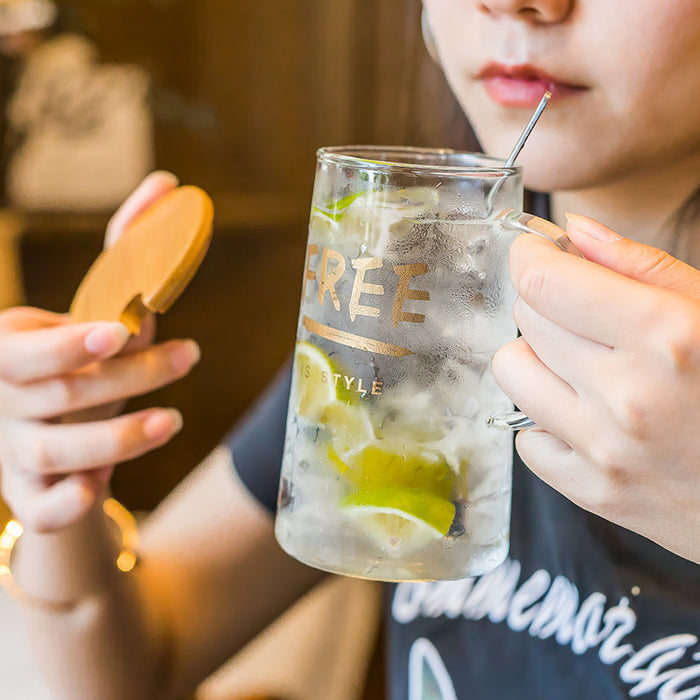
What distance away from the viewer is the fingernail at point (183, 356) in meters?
0.99

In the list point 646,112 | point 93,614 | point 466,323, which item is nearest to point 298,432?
point 466,323

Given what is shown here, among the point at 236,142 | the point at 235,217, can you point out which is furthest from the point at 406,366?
the point at 236,142

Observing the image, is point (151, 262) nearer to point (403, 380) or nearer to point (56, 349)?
point (56, 349)

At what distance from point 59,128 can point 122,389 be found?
1941 mm

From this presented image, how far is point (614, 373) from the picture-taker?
57cm

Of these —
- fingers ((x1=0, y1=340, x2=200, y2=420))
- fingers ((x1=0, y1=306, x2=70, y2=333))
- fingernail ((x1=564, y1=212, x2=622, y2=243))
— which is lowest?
fingers ((x1=0, y1=340, x2=200, y2=420))

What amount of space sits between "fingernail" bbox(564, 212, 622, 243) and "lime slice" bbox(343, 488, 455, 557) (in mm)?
233

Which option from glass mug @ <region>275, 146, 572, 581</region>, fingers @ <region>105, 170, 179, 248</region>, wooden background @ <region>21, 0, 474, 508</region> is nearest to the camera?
glass mug @ <region>275, 146, 572, 581</region>

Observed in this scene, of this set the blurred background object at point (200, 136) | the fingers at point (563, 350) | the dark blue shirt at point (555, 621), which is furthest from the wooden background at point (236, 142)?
the fingers at point (563, 350)

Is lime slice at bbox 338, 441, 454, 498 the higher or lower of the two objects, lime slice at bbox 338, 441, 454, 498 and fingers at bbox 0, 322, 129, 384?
the higher

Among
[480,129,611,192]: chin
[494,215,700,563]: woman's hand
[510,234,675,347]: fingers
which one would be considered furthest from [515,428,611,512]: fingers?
[480,129,611,192]: chin

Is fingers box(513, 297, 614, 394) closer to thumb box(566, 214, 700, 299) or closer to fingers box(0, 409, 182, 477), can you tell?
thumb box(566, 214, 700, 299)

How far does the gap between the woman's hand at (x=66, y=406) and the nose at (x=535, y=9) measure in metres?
0.47

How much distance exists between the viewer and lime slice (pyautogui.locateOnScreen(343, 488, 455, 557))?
2.24 ft
